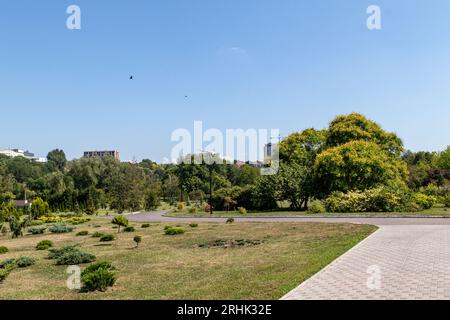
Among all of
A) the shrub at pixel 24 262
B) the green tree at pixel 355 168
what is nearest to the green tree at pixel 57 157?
the green tree at pixel 355 168

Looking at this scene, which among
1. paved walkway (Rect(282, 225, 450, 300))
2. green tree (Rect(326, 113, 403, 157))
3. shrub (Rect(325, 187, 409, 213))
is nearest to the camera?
paved walkway (Rect(282, 225, 450, 300))

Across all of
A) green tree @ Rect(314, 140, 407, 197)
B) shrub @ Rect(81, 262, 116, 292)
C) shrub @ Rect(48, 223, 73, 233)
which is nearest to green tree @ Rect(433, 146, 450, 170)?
green tree @ Rect(314, 140, 407, 197)

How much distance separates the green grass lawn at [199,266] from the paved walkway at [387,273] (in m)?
0.55

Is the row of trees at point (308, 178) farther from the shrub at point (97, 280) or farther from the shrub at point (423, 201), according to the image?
the shrub at point (97, 280)

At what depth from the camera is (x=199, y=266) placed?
1420 cm

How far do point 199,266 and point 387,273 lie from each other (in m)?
6.36

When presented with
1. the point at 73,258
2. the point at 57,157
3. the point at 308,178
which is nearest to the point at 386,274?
the point at 73,258

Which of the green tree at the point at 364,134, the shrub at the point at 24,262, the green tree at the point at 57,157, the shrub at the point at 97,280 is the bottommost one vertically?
the shrub at the point at 24,262

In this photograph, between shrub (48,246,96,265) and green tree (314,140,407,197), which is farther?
green tree (314,140,407,197)

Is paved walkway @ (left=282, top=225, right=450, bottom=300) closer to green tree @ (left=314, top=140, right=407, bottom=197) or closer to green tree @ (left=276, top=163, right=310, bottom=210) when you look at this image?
green tree @ (left=314, top=140, right=407, bottom=197)

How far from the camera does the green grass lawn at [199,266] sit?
35.1 feet

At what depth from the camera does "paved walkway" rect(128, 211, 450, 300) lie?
367 inches

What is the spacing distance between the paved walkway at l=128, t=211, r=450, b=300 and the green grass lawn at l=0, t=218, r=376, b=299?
1.80ft
